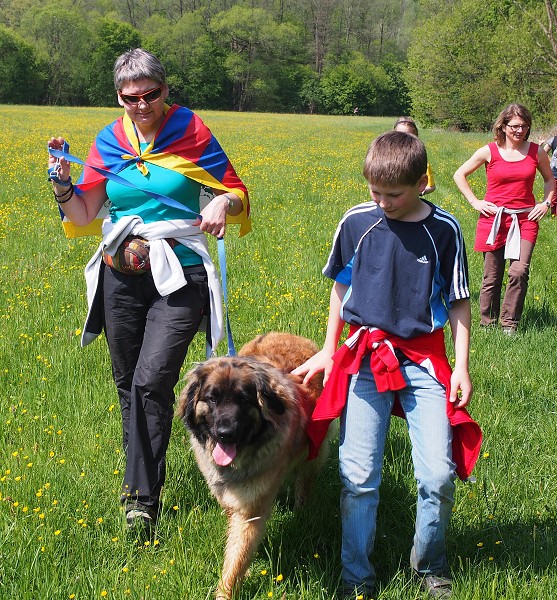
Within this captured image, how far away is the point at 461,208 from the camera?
13781mm

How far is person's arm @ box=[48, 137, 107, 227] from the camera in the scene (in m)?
3.67

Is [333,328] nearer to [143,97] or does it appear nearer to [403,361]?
[403,361]

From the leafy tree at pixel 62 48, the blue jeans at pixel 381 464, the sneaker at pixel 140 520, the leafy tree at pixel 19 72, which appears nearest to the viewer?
the blue jeans at pixel 381 464

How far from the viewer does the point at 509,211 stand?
23.2 feet

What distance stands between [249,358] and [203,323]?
48 cm

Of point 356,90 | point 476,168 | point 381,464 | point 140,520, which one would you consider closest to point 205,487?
point 140,520

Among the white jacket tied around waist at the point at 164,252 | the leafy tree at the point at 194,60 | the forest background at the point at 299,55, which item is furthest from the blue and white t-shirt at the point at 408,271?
the leafy tree at the point at 194,60

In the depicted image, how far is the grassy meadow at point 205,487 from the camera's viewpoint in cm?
309

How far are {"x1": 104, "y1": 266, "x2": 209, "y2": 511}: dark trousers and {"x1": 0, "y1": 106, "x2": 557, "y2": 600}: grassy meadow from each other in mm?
298

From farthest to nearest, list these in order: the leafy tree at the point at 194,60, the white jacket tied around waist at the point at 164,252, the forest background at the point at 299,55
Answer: the leafy tree at the point at 194,60 → the forest background at the point at 299,55 → the white jacket tied around waist at the point at 164,252

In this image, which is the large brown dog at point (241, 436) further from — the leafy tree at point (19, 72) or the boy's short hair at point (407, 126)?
the leafy tree at point (19, 72)

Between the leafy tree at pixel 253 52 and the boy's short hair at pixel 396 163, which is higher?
the leafy tree at pixel 253 52

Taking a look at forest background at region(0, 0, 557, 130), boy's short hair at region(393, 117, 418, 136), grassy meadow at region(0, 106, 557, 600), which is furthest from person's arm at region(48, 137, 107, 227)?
forest background at region(0, 0, 557, 130)

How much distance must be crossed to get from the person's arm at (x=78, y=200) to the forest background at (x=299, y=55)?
3515cm
